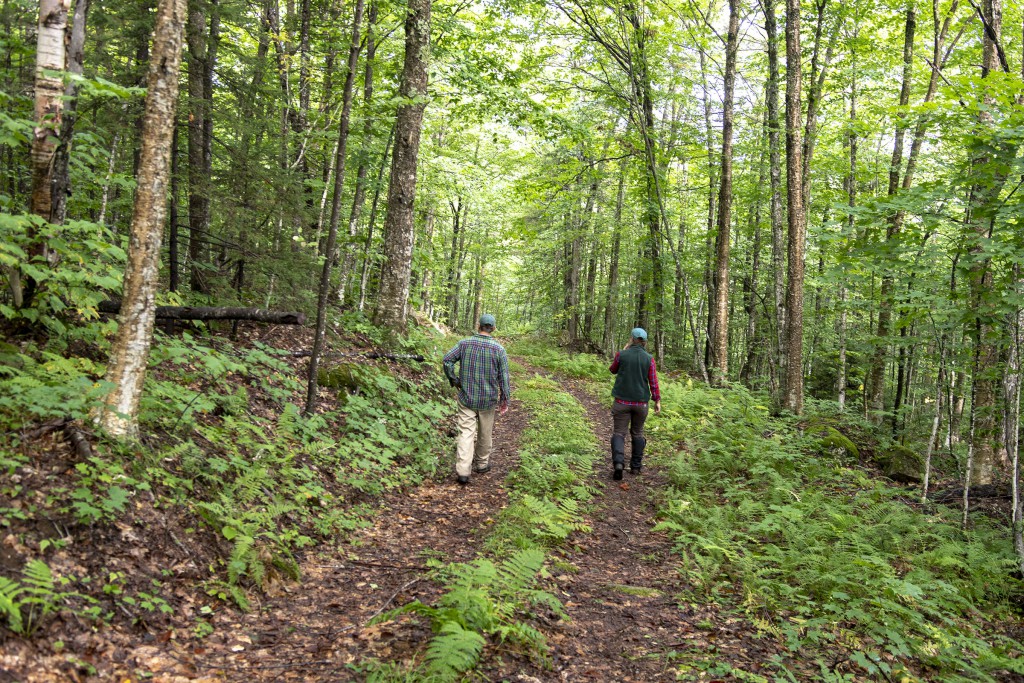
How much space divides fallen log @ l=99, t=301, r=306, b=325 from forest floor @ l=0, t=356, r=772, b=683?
3.07 m

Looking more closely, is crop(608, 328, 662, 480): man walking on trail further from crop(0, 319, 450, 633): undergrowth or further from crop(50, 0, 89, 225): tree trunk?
crop(50, 0, 89, 225): tree trunk

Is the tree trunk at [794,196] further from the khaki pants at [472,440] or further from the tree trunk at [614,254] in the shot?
the tree trunk at [614,254]

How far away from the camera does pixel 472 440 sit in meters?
8.11

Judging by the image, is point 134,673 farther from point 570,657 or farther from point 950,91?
point 950,91

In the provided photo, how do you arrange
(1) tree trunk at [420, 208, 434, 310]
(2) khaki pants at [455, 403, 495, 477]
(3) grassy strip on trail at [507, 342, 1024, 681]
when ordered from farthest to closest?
(1) tree trunk at [420, 208, 434, 310]
(2) khaki pants at [455, 403, 495, 477]
(3) grassy strip on trail at [507, 342, 1024, 681]

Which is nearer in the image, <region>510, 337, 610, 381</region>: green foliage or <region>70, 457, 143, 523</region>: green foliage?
<region>70, 457, 143, 523</region>: green foliage

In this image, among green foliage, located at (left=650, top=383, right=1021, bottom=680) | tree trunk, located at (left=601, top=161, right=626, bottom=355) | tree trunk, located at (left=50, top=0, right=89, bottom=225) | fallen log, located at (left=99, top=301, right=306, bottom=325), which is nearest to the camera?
green foliage, located at (left=650, top=383, right=1021, bottom=680)

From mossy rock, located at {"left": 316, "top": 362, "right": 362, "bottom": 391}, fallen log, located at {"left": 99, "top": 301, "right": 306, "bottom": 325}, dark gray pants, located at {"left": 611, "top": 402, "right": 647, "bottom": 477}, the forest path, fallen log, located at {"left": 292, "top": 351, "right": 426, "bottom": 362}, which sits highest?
fallen log, located at {"left": 99, "top": 301, "right": 306, "bottom": 325}

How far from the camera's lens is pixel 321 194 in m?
13.6

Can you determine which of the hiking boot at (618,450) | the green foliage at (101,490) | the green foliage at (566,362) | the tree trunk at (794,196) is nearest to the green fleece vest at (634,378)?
the hiking boot at (618,450)

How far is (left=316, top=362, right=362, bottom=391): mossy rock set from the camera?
891 cm

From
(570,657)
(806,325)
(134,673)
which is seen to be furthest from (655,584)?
(806,325)

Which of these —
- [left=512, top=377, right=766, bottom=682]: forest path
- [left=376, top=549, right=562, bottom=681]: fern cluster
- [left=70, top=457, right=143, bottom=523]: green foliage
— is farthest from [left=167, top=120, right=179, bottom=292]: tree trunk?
[left=512, top=377, right=766, bottom=682]: forest path

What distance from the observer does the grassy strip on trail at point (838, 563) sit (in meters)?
4.25
